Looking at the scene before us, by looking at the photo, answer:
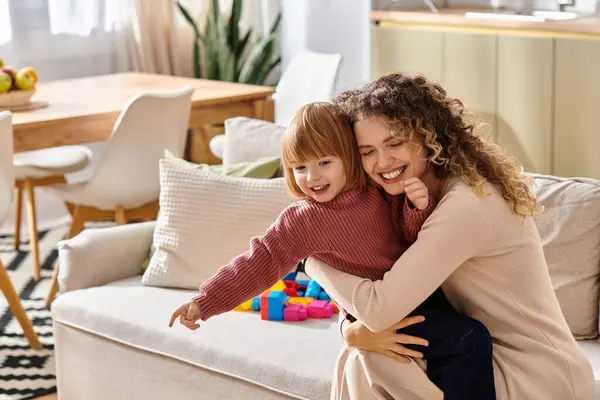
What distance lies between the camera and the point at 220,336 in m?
2.48

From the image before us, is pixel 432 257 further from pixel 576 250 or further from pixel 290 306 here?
pixel 290 306

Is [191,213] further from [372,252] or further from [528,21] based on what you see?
[528,21]

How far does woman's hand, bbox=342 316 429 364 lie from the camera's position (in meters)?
1.84

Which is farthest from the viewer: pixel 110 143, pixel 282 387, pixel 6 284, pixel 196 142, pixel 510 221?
pixel 196 142

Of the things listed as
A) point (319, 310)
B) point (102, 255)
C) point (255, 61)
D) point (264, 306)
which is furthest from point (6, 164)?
point (255, 61)

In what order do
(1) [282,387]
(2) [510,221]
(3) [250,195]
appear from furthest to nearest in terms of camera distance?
(3) [250,195]
(1) [282,387]
(2) [510,221]

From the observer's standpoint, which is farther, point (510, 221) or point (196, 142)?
point (196, 142)

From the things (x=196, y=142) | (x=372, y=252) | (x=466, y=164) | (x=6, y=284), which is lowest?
(x=6, y=284)

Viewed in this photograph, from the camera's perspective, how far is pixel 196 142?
4320mm

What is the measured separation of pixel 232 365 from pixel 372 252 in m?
0.62

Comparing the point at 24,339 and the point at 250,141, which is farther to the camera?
the point at 24,339

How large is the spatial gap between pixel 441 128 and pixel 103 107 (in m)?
2.28

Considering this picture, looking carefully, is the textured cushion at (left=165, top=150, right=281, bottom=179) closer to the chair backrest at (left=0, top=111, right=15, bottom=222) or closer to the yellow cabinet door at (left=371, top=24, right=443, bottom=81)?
the chair backrest at (left=0, top=111, right=15, bottom=222)

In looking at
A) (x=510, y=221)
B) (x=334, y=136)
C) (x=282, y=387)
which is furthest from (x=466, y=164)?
(x=282, y=387)
